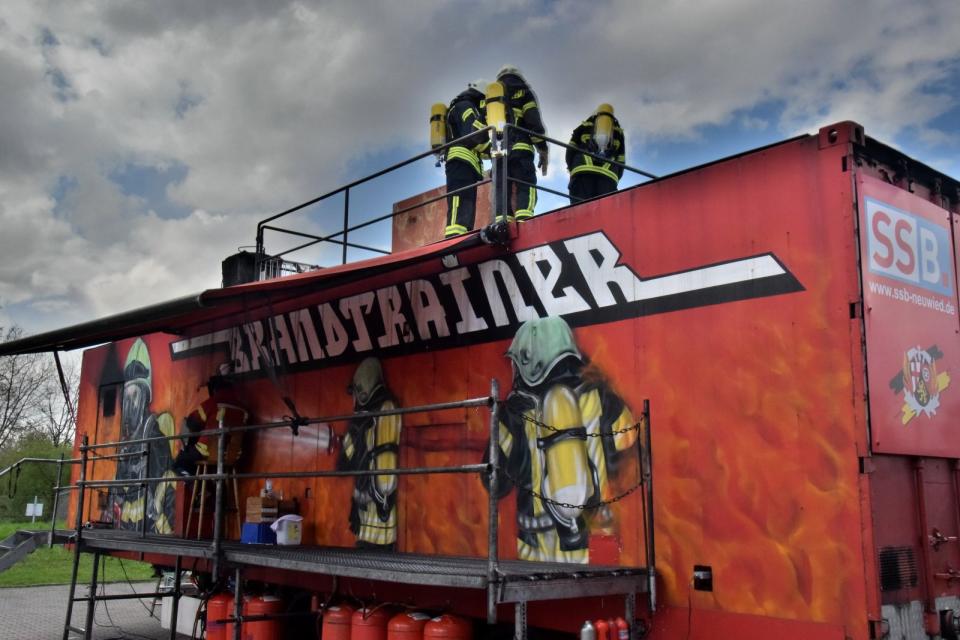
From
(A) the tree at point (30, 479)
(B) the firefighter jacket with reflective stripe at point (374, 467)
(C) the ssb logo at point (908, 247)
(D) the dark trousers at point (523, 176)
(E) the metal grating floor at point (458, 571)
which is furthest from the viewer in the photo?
(A) the tree at point (30, 479)

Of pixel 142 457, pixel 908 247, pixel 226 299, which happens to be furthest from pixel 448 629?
pixel 142 457

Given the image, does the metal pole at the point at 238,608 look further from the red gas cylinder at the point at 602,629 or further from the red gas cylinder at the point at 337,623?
the red gas cylinder at the point at 602,629

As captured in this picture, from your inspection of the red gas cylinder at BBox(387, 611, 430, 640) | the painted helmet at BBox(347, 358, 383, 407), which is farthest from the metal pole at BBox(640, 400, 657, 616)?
the painted helmet at BBox(347, 358, 383, 407)

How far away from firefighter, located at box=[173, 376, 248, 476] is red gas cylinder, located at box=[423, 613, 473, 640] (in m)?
4.58

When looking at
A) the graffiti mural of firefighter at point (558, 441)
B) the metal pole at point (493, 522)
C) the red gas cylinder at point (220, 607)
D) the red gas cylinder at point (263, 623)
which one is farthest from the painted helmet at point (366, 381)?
the metal pole at point (493, 522)

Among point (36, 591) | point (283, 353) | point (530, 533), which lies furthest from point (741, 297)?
point (36, 591)

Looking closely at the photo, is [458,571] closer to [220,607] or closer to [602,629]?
[602,629]

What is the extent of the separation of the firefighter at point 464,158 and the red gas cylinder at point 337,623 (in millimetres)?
3671

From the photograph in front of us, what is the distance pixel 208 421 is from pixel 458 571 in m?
5.89

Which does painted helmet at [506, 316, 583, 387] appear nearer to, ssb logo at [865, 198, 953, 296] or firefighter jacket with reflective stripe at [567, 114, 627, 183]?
ssb logo at [865, 198, 953, 296]

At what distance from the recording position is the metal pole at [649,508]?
5.82 meters

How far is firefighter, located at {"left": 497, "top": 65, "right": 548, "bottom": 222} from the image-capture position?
913 cm

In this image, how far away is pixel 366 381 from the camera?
8.59m

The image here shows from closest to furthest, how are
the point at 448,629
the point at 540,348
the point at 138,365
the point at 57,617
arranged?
the point at 448,629 < the point at 540,348 < the point at 138,365 < the point at 57,617
